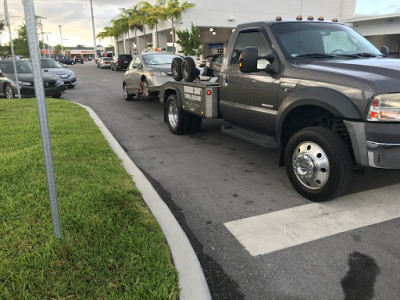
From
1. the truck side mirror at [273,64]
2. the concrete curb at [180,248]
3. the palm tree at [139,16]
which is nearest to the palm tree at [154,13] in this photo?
the palm tree at [139,16]

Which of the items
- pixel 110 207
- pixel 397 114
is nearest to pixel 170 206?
Result: pixel 110 207

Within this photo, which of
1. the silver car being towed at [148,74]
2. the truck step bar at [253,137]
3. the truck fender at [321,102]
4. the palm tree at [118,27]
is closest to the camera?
the truck fender at [321,102]

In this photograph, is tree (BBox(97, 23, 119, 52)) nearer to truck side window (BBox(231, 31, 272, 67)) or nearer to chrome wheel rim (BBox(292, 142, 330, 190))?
truck side window (BBox(231, 31, 272, 67))

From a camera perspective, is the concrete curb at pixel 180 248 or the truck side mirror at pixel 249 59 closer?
the concrete curb at pixel 180 248

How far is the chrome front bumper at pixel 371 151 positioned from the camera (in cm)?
326

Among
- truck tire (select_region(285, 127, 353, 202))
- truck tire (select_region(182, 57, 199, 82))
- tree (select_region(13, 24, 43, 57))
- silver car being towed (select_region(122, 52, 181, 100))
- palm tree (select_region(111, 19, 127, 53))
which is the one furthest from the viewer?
palm tree (select_region(111, 19, 127, 53))

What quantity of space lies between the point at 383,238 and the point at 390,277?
2.06 ft

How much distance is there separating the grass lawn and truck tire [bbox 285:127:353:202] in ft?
5.93

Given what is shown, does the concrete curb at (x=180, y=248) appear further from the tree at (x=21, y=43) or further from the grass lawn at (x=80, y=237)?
the tree at (x=21, y=43)

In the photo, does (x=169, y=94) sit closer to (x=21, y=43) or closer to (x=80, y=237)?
(x=80, y=237)

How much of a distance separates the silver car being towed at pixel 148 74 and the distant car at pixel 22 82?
2.93 m

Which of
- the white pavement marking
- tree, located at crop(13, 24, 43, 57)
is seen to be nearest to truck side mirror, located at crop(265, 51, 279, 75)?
the white pavement marking

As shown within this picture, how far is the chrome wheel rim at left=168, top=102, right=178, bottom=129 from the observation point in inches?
287

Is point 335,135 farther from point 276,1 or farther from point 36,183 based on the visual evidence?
point 276,1
